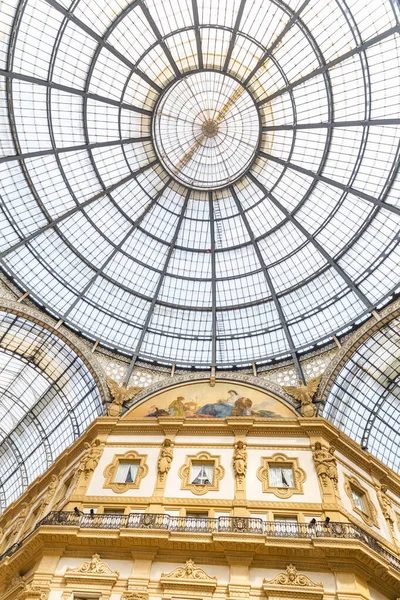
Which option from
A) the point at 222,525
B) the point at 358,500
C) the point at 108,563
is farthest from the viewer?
the point at 358,500

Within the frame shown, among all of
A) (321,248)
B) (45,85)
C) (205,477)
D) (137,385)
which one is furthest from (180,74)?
(205,477)

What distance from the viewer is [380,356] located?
108ft

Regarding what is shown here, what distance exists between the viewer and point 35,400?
39344mm

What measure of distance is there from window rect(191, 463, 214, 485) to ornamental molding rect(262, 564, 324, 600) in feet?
19.9

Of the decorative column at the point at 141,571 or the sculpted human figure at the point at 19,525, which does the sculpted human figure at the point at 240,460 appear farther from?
the sculpted human figure at the point at 19,525

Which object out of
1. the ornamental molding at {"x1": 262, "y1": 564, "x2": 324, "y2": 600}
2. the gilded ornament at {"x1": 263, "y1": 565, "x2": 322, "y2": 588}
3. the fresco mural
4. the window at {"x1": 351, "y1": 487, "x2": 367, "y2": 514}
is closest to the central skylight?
the fresco mural

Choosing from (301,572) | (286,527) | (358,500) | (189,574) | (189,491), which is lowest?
(189,574)

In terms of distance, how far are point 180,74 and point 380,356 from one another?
2564 centimetres

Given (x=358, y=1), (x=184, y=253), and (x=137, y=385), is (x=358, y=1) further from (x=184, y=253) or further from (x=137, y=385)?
(x=137, y=385)

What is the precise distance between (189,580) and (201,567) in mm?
852

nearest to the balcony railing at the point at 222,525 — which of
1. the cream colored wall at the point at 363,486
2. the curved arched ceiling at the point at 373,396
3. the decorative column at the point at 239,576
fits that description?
the decorative column at the point at 239,576

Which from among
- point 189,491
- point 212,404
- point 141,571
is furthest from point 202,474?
point 212,404

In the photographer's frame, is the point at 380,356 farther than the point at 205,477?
Yes

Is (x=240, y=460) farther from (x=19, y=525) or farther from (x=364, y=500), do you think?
(x=19, y=525)
